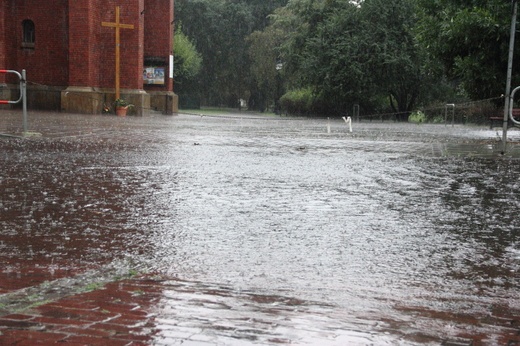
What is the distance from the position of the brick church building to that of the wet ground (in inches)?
A: 874

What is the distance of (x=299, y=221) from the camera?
6.10 m

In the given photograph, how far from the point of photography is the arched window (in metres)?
32.9

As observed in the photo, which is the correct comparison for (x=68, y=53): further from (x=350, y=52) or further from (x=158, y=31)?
(x=350, y=52)

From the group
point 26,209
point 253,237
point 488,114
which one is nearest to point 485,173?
point 253,237

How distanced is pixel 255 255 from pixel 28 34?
31444 millimetres

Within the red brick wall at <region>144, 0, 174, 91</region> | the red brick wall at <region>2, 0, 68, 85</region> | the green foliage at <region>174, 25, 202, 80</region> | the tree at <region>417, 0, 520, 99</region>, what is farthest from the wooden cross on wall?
the green foliage at <region>174, 25, 202, 80</region>

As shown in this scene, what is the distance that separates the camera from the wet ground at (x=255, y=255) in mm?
3297

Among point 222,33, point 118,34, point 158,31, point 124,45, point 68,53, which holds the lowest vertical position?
point 68,53

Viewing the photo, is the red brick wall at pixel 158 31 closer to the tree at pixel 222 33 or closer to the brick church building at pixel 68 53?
the brick church building at pixel 68 53

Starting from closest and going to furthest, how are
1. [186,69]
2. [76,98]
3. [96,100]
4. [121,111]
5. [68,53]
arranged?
[121,111] → [76,98] → [96,100] → [68,53] → [186,69]

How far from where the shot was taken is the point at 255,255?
4.83m

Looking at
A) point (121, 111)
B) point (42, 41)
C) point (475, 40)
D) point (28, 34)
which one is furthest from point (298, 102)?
point (475, 40)

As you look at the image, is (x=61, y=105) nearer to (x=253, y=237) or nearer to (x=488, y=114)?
(x=488, y=114)

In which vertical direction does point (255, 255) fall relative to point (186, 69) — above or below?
below
